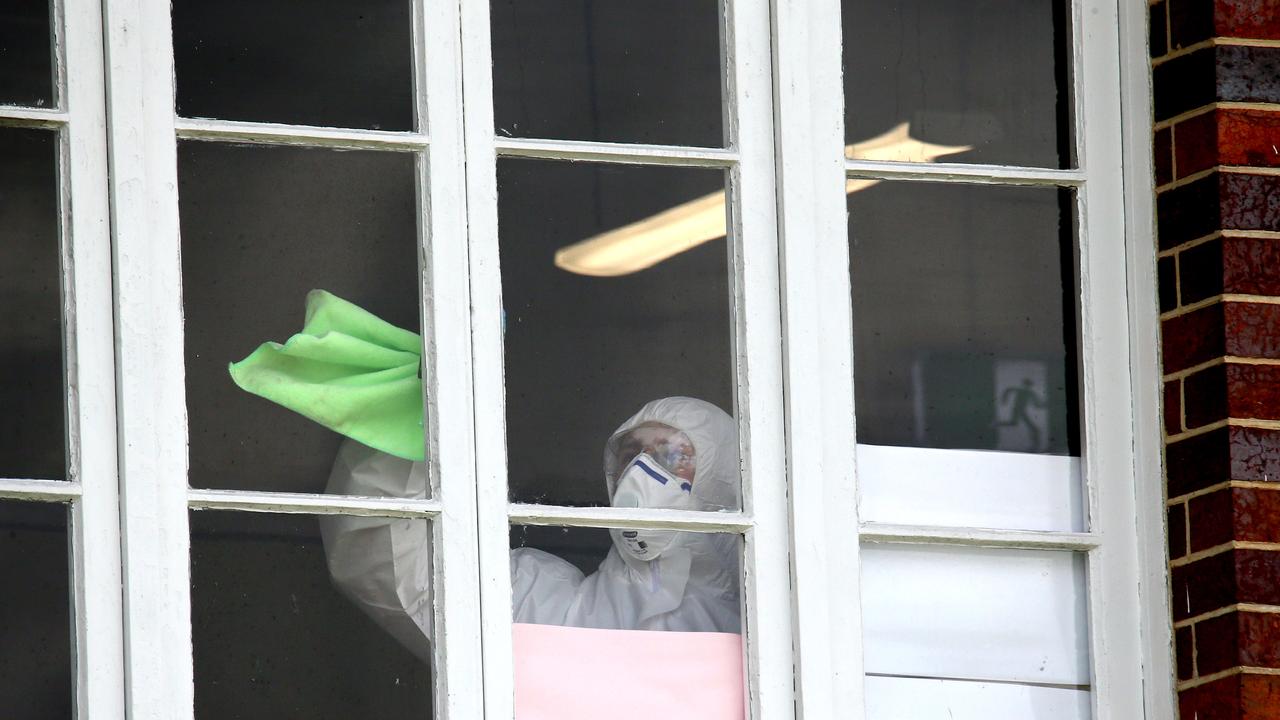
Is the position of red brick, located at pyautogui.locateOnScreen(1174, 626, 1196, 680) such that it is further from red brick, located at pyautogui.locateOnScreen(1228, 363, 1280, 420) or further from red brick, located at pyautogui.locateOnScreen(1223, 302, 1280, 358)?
red brick, located at pyautogui.locateOnScreen(1223, 302, 1280, 358)

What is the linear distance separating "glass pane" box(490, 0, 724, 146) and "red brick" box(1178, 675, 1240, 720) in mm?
1232

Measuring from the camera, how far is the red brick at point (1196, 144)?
3676mm

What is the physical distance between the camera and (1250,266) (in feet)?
11.9

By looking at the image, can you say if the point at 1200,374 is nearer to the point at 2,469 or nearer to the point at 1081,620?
the point at 1081,620

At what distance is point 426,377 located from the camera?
3.52 m

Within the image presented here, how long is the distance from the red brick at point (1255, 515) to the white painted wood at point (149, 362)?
1710 millimetres

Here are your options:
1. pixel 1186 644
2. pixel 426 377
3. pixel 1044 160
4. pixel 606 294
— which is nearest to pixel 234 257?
pixel 426 377

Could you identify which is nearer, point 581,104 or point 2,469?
point 2,469

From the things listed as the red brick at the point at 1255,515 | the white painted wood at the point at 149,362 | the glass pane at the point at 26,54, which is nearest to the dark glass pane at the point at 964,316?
the red brick at the point at 1255,515

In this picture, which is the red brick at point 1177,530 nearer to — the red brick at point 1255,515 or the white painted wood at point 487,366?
the red brick at point 1255,515

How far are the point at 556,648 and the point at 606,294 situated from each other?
0.61 meters

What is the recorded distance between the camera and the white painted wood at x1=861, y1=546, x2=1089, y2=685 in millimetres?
3627

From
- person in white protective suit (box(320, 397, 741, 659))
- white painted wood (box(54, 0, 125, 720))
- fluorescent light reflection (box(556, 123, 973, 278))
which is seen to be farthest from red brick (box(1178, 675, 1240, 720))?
white painted wood (box(54, 0, 125, 720))

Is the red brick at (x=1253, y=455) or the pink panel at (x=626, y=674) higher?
the red brick at (x=1253, y=455)
